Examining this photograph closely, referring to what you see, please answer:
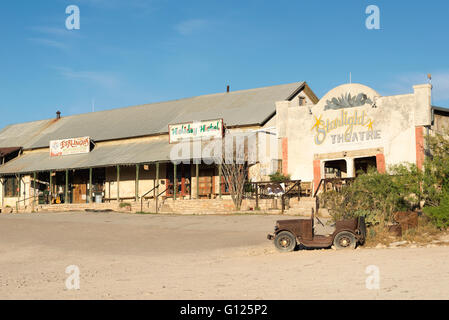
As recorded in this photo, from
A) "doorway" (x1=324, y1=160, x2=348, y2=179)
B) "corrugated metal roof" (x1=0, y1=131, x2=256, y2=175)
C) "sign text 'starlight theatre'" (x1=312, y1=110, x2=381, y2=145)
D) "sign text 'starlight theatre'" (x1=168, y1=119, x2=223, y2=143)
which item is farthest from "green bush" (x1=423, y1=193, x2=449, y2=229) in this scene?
"sign text 'starlight theatre'" (x1=168, y1=119, x2=223, y2=143)

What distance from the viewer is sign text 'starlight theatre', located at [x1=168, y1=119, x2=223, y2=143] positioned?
35062 millimetres

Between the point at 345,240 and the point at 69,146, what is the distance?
103ft

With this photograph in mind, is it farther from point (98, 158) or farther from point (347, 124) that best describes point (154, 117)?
point (347, 124)


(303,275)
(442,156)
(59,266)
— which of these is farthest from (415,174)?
(59,266)

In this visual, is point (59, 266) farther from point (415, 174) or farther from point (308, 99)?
point (308, 99)

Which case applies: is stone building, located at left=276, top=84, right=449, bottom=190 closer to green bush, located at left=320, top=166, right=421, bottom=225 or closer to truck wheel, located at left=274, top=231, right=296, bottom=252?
green bush, located at left=320, top=166, right=421, bottom=225

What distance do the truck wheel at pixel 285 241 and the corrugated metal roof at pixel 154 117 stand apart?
1866 centimetres

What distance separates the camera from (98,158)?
3975 centimetres

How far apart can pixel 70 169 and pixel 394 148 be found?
2184 centimetres

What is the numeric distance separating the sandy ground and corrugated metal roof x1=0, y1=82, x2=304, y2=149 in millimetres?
14916

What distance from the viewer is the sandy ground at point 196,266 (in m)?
9.77

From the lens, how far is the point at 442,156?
1972cm

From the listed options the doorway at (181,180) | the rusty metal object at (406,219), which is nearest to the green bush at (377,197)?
the rusty metal object at (406,219)

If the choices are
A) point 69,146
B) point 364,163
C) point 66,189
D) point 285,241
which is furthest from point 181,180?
point 285,241
